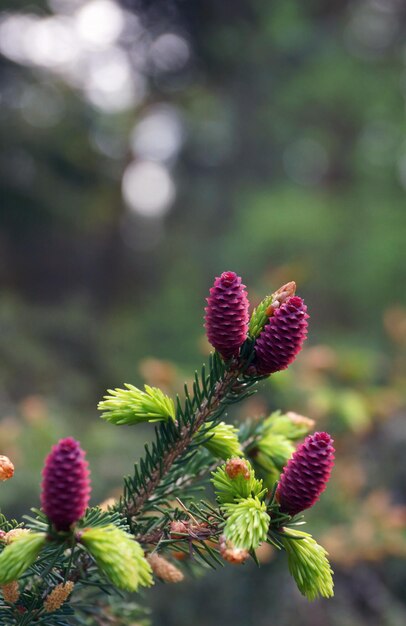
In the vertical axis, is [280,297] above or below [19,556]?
above

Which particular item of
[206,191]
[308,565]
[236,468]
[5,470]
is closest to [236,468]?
[236,468]

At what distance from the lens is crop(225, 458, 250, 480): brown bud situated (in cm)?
51

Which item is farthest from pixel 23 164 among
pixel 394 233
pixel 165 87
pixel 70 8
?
pixel 394 233

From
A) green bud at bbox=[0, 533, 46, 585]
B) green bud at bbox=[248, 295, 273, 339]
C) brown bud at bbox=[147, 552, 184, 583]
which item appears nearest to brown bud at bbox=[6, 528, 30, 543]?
green bud at bbox=[0, 533, 46, 585]

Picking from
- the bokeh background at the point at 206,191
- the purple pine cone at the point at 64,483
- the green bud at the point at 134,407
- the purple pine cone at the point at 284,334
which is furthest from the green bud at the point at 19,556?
the bokeh background at the point at 206,191

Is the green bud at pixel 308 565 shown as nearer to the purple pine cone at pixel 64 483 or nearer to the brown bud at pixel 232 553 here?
the brown bud at pixel 232 553

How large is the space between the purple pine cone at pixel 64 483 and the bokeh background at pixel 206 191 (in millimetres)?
1491

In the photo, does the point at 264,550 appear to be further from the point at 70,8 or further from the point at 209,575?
the point at 70,8

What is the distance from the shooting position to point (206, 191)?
6844 mm

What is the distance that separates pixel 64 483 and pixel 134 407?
0.14m

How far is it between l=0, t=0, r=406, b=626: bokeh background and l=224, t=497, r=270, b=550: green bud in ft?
4.62

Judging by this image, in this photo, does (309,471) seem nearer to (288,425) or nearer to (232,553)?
(232,553)

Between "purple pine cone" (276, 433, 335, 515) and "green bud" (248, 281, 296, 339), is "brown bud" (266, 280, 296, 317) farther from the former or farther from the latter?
"purple pine cone" (276, 433, 335, 515)

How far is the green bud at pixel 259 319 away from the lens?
0.54m
